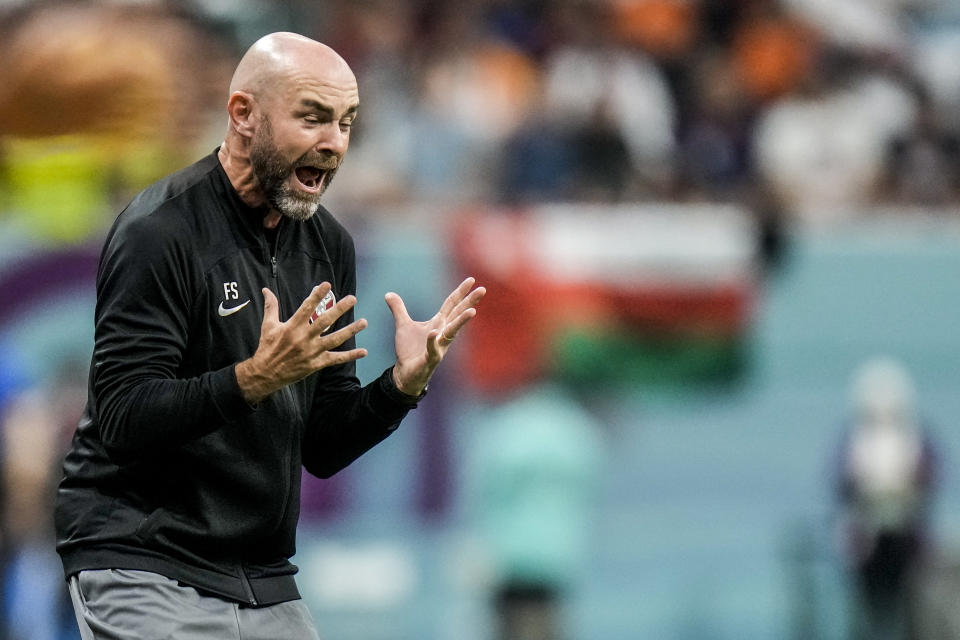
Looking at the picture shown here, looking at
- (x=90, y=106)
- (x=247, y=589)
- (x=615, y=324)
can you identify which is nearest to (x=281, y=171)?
(x=247, y=589)

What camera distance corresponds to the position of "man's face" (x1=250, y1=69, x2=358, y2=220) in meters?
3.37

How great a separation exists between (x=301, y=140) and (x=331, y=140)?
6cm

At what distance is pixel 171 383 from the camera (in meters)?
3.15

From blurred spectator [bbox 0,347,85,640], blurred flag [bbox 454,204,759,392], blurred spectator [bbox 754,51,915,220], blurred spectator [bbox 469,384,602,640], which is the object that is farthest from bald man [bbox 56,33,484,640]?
blurred spectator [bbox 754,51,915,220]

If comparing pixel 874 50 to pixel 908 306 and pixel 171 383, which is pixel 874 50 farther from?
pixel 171 383

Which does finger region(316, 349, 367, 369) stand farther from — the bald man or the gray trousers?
the gray trousers

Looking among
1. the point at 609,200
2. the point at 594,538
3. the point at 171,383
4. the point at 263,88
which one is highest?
the point at 609,200

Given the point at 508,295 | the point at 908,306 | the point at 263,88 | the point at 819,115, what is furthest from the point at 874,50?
the point at 263,88

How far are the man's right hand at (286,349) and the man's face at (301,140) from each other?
36 centimetres

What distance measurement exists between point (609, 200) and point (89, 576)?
6.28 metres

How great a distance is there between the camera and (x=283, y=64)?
3373 mm

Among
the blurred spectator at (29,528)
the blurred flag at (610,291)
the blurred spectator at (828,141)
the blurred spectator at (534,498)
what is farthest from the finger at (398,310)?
the blurred spectator at (828,141)

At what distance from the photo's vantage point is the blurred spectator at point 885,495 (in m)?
9.22

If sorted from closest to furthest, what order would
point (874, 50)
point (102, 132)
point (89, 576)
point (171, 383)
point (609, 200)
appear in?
1. point (171, 383)
2. point (89, 576)
3. point (102, 132)
4. point (609, 200)
5. point (874, 50)
